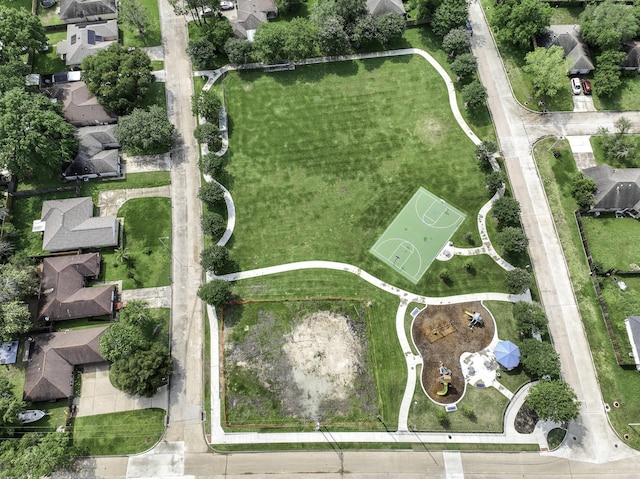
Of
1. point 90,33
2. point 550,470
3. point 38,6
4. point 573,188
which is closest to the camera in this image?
point 550,470

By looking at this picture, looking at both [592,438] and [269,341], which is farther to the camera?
[269,341]

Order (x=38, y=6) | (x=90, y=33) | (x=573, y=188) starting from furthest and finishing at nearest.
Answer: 1. (x=38, y=6)
2. (x=90, y=33)
3. (x=573, y=188)

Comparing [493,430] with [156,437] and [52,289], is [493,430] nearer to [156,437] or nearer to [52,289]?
[156,437]

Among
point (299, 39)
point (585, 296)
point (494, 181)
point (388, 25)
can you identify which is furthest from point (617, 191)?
point (299, 39)

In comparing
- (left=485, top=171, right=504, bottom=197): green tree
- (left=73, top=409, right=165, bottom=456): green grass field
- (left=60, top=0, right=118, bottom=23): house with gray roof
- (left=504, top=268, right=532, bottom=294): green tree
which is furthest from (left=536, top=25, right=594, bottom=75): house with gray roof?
→ (left=73, top=409, right=165, bottom=456): green grass field

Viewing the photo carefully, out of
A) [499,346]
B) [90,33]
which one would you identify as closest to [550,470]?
[499,346]

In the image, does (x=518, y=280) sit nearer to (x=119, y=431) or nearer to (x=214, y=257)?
(x=214, y=257)

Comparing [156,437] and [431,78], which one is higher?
[431,78]

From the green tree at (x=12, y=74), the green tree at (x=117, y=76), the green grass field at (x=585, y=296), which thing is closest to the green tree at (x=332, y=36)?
the green tree at (x=117, y=76)
